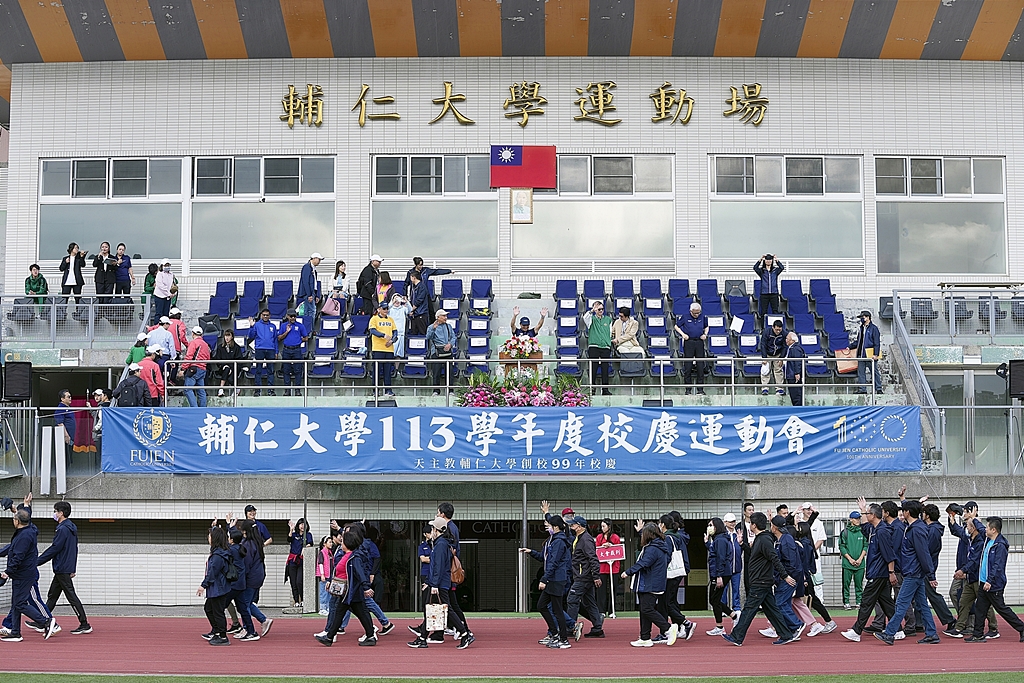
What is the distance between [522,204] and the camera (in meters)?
27.5

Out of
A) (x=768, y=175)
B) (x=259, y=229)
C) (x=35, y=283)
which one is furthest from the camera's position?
(x=259, y=229)

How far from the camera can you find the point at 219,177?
28.5m

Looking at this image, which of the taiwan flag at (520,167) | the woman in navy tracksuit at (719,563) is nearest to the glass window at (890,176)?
the taiwan flag at (520,167)

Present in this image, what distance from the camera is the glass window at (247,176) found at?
28453mm

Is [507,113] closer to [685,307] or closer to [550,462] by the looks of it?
[685,307]

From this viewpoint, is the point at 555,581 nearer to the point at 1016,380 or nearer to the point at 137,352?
the point at 1016,380

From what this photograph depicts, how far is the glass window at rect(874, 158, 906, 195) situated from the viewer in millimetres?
28375

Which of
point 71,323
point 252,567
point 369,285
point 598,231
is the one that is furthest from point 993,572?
point 71,323

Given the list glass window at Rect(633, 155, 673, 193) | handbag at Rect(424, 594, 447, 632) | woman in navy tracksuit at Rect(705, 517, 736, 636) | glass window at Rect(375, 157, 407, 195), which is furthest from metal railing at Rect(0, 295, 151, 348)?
woman in navy tracksuit at Rect(705, 517, 736, 636)

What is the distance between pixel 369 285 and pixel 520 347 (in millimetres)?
4259

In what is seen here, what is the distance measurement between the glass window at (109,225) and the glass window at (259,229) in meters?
0.62

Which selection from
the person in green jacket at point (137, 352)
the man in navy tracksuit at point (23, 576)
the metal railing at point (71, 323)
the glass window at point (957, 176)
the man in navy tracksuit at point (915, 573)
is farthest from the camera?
the glass window at point (957, 176)

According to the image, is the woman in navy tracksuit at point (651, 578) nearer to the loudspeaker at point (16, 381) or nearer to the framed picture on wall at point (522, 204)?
the loudspeaker at point (16, 381)

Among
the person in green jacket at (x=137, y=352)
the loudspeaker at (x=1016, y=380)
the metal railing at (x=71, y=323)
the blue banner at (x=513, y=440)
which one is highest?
the metal railing at (x=71, y=323)
